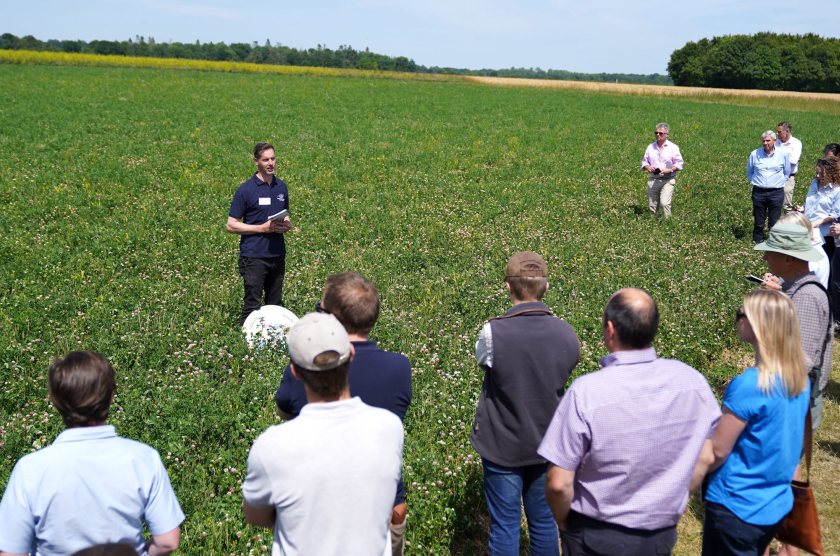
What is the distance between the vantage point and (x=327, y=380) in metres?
2.73

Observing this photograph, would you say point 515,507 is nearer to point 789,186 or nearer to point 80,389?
point 80,389

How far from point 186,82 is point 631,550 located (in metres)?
52.0

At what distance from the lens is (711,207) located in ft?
52.1

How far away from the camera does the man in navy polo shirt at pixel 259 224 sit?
7465 millimetres

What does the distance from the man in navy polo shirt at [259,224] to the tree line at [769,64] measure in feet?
344

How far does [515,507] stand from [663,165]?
471 inches

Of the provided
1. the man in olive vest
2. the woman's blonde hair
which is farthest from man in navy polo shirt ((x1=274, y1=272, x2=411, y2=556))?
the woman's blonde hair

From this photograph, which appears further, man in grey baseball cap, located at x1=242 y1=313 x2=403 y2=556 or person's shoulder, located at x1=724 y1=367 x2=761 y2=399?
person's shoulder, located at x1=724 y1=367 x2=761 y2=399

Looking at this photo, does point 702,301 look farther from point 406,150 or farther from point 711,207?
point 406,150

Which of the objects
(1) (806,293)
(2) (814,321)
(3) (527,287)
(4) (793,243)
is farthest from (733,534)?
(4) (793,243)

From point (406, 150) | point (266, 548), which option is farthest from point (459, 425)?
point (406, 150)

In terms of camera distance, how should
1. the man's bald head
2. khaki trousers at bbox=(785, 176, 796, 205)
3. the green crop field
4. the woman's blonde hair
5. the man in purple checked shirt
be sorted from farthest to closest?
khaki trousers at bbox=(785, 176, 796, 205) → the green crop field → the woman's blonde hair → the man's bald head → the man in purple checked shirt

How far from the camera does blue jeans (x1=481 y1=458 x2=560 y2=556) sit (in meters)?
4.04

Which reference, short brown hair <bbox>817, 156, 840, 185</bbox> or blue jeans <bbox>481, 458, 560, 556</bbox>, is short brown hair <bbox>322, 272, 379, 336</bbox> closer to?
blue jeans <bbox>481, 458, 560, 556</bbox>
